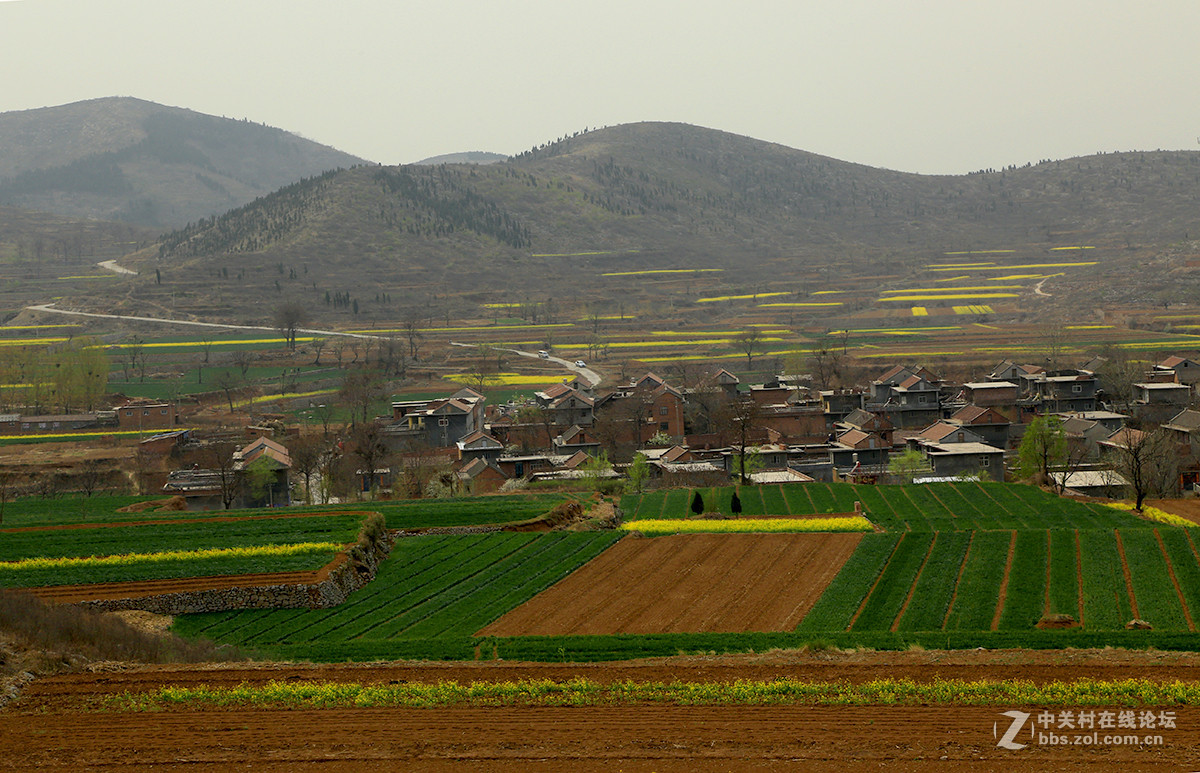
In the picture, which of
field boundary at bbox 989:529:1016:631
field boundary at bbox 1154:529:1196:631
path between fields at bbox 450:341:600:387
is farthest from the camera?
path between fields at bbox 450:341:600:387

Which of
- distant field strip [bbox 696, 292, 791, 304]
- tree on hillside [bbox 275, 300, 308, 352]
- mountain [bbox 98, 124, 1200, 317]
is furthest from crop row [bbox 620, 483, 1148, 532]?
distant field strip [bbox 696, 292, 791, 304]

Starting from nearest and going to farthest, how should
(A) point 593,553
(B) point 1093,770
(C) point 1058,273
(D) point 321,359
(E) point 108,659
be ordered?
(B) point 1093,770 → (E) point 108,659 → (A) point 593,553 → (D) point 321,359 → (C) point 1058,273

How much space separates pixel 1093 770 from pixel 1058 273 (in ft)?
489

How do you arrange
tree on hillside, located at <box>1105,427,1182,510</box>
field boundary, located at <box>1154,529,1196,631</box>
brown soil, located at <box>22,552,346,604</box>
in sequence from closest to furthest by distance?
field boundary, located at <box>1154,529,1196,631</box>
brown soil, located at <box>22,552,346,604</box>
tree on hillside, located at <box>1105,427,1182,510</box>

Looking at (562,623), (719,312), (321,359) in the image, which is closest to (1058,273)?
(719,312)

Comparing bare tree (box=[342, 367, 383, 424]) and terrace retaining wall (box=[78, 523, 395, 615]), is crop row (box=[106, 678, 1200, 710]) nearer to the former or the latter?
terrace retaining wall (box=[78, 523, 395, 615])

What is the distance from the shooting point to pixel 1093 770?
39.1 feet

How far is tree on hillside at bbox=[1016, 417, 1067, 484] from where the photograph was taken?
42037mm

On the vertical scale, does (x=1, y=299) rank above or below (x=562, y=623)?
above

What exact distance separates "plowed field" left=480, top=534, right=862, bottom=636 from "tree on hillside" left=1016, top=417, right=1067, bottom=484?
16425mm

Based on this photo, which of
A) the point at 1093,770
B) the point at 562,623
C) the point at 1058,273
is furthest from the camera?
the point at 1058,273

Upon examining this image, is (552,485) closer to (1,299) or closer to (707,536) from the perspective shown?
(707,536)

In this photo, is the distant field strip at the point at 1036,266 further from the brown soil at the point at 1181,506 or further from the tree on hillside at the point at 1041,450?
the brown soil at the point at 1181,506
